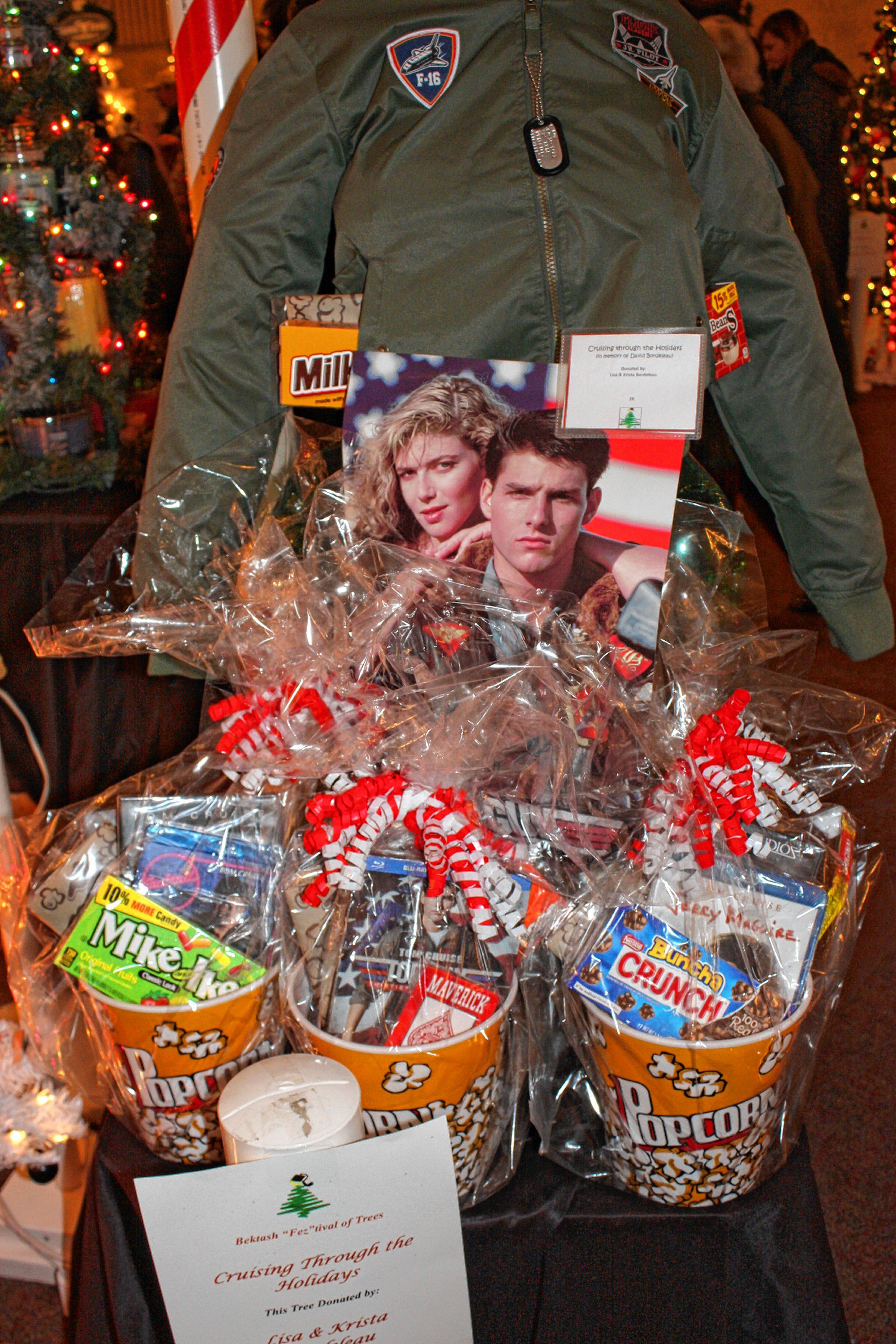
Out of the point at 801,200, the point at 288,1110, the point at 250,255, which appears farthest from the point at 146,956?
the point at 801,200

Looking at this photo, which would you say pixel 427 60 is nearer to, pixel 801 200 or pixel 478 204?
pixel 478 204

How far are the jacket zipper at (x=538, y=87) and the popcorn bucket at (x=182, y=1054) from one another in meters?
0.70

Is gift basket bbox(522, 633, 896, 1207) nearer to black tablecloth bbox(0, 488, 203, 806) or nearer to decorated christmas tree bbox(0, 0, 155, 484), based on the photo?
black tablecloth bbox(0, 488, 203, 806)

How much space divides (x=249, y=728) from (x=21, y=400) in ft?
4.28

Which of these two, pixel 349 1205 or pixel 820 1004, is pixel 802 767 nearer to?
pixel 820 1004

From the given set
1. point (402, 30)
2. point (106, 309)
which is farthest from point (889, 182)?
point (402, 30)

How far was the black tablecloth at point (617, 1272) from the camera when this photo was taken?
2.37 feet

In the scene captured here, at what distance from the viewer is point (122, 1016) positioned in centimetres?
72

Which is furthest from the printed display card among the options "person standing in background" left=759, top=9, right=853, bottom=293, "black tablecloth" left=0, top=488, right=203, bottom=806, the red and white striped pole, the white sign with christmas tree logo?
"person standing in background" left=759, top=9, right=853, bottom=293

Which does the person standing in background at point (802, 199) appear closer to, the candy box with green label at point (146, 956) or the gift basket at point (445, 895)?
the gift basket at point (445, 895)

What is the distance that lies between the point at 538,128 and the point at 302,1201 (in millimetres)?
916

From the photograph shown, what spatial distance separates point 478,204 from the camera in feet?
3.13

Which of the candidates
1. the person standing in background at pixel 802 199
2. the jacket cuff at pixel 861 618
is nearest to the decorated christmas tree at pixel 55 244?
the person standing in background at pixel 802 199

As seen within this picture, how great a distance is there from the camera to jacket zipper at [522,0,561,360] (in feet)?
3.11
